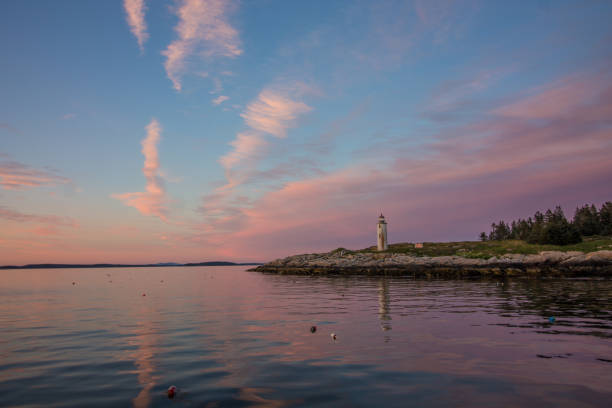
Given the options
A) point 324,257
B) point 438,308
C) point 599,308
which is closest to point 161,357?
point 438,308

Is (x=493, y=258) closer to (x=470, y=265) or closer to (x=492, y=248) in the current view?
(x=470, y=265)

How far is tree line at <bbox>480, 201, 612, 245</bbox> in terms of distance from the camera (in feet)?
289

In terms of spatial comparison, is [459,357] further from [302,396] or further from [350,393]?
[302,396]

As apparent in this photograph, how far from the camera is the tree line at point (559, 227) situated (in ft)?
289

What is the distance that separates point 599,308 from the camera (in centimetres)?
2480

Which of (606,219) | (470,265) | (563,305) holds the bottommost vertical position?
(563,305)

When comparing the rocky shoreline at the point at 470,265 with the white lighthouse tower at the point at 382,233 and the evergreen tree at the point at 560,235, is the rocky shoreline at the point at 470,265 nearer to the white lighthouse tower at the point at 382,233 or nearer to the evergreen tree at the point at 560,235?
the white lighthouse tower at the point at 382,233

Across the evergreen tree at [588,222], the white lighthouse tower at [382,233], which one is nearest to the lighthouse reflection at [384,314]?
the white lighthouse tower at [382,233]

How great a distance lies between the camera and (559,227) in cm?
8906

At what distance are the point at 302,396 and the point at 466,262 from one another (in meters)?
74.5

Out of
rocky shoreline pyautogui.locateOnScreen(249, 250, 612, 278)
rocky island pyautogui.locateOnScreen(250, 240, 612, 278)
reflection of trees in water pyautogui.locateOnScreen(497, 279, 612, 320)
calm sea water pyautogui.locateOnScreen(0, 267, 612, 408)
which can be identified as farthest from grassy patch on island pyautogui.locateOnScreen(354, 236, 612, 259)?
calm sea water pyautogui.locateOnScreen(0, 267, 612, 408)

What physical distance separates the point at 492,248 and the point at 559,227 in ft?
54.3

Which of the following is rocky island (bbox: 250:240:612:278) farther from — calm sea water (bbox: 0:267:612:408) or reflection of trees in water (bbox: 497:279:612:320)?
calm sea water (bbox: 0:267:612:408)

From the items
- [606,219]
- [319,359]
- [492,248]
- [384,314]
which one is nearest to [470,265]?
[492,248]
